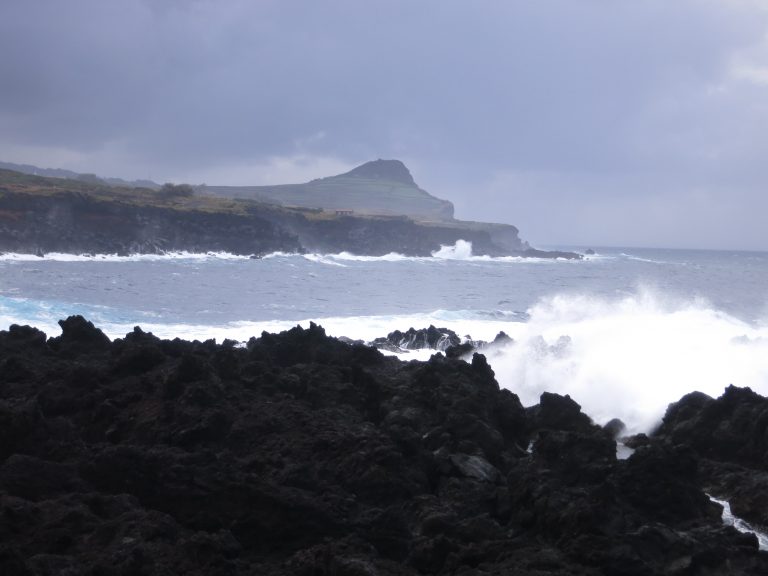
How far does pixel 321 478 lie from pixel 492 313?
32430mm

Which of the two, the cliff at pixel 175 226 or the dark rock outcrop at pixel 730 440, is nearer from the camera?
the dark rock outcrop at pixel 730 440

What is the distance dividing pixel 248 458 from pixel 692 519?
5155 millimetres

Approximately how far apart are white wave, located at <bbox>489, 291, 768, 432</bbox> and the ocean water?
40 millimetres

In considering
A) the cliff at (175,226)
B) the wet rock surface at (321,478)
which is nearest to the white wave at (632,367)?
the wet rock surface at (321,478)

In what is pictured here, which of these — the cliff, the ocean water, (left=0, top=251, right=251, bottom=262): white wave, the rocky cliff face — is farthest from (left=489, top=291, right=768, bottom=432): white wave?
the rocky cliff face

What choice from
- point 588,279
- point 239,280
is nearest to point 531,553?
point 239,280

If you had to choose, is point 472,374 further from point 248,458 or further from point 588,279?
point 588,279

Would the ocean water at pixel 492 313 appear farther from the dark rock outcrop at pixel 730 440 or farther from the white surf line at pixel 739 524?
the white surf line at pixel 739 524

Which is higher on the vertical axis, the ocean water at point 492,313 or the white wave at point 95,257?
the ocean water at point 492,313

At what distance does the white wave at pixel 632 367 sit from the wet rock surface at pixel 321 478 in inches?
143

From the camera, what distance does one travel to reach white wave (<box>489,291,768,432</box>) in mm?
17453

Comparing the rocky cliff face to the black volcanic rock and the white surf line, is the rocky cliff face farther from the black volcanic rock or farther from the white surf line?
the white surf line

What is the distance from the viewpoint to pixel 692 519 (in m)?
9.27

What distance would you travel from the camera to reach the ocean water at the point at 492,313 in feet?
62.8
